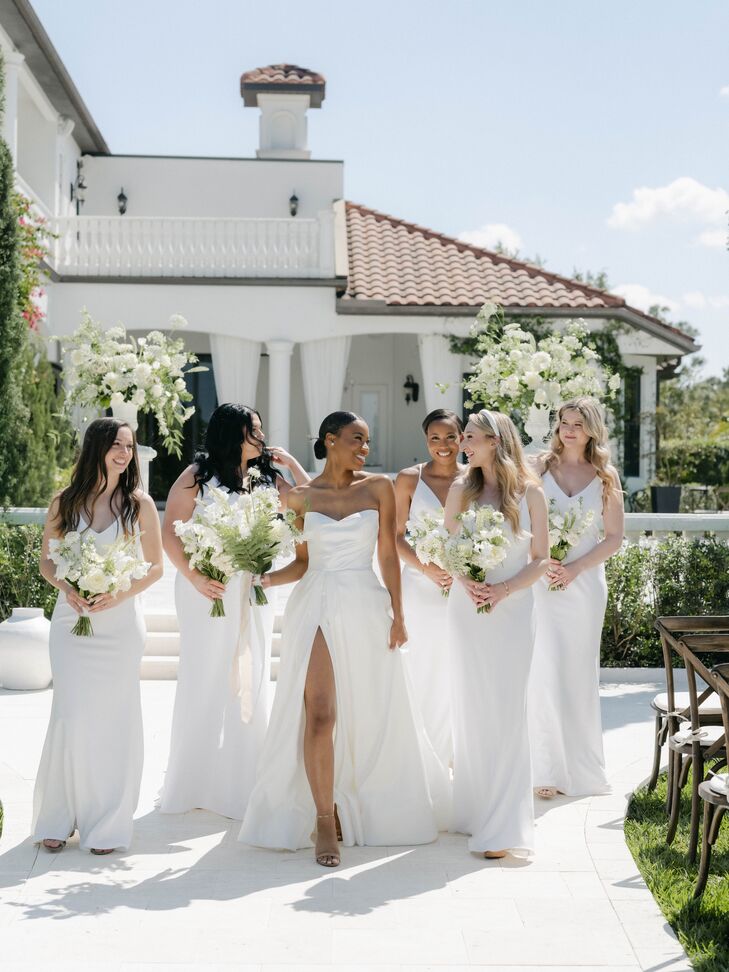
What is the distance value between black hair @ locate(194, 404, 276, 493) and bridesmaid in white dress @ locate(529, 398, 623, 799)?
6.41ft

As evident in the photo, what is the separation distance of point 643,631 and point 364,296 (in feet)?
33.4

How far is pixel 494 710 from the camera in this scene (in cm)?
588

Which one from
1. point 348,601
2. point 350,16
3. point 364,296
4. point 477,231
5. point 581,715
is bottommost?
point 581,715

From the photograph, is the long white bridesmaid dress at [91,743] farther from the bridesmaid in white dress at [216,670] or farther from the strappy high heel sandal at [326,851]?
the strappy high heel sandal at [326,851]

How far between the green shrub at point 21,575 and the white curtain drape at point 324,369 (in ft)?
30.3

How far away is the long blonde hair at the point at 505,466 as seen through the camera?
5.98 metres

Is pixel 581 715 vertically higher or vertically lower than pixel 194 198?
lower

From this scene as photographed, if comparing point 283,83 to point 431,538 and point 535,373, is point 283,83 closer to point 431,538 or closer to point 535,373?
point 535,373

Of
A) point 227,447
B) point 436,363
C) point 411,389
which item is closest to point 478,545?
point 227,447

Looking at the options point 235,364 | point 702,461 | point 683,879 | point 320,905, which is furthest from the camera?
point 702,461

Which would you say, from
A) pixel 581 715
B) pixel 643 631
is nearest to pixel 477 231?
pixel 643 631

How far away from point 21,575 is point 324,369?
32.3 feet

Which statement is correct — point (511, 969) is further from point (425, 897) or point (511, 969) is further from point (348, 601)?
point (348, 601)

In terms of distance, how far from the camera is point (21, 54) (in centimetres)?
1744
